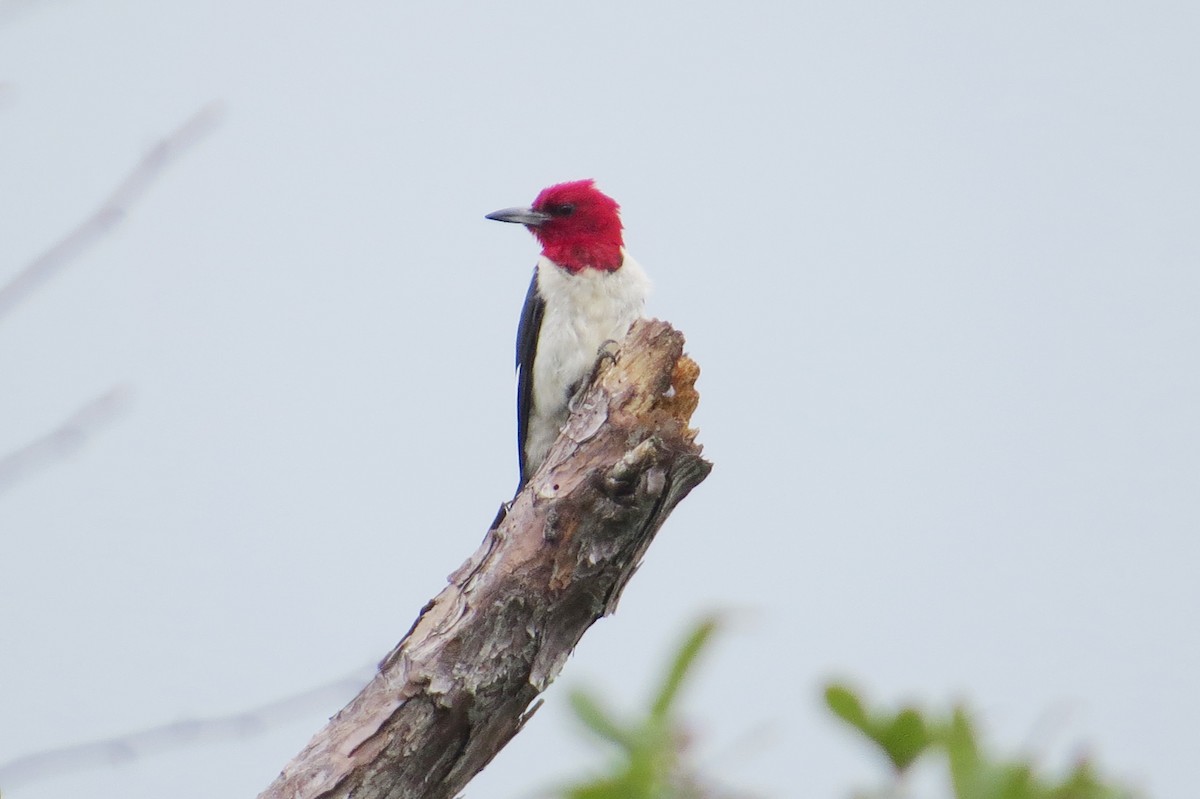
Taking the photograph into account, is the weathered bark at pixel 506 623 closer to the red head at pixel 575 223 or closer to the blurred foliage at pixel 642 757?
the blurred foliage at pixel 642 757

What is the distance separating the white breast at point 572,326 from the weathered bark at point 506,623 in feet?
6.09

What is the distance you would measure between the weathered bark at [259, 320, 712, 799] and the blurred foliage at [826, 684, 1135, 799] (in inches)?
86.7

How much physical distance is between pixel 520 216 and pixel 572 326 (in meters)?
0.91

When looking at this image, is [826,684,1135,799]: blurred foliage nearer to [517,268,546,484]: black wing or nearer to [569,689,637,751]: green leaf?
[569,689,637,751]: green leaf

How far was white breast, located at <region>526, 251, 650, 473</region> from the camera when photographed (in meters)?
5.56

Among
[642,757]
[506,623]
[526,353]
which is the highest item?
[526,353]

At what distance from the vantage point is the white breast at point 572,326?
556cm

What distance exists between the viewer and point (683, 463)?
3.55 metres

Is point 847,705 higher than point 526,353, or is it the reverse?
point 526,353

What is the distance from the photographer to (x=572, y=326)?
221 inches


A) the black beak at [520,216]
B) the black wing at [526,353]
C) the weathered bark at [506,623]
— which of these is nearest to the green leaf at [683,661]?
the weathered bark at [506,623]

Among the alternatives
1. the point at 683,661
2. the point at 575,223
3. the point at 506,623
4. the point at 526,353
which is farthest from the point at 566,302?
the point at 683,661

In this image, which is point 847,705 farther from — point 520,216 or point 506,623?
point 520,216

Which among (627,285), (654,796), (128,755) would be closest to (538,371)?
(627,285)
